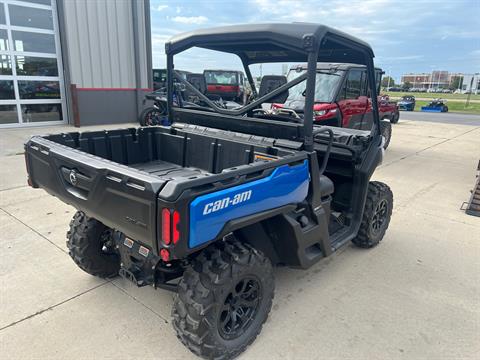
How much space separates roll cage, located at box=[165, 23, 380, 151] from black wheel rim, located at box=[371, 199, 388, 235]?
29.0 inches

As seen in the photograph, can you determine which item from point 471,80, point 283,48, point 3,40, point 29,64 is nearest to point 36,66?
point 29,64

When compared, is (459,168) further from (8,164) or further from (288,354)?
(8,164)

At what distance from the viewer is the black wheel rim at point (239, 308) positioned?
7.39 feet

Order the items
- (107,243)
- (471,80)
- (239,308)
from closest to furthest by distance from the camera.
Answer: (239,308), (107,243), (471,80)

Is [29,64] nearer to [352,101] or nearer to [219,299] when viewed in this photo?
[352,101]

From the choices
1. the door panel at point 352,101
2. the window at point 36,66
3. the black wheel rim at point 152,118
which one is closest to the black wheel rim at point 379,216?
the door panel at point 352,101

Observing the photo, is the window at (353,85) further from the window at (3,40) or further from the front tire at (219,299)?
the window at (3,40)

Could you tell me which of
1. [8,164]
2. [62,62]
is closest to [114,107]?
[62,62]

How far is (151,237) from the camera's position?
1.79m

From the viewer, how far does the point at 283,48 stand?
9.29 feet

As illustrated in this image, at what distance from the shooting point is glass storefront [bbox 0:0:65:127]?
10094 millimetres

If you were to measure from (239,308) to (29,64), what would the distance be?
35.8ft

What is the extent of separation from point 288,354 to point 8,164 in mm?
6354

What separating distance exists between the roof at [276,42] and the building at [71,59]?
9017mm
